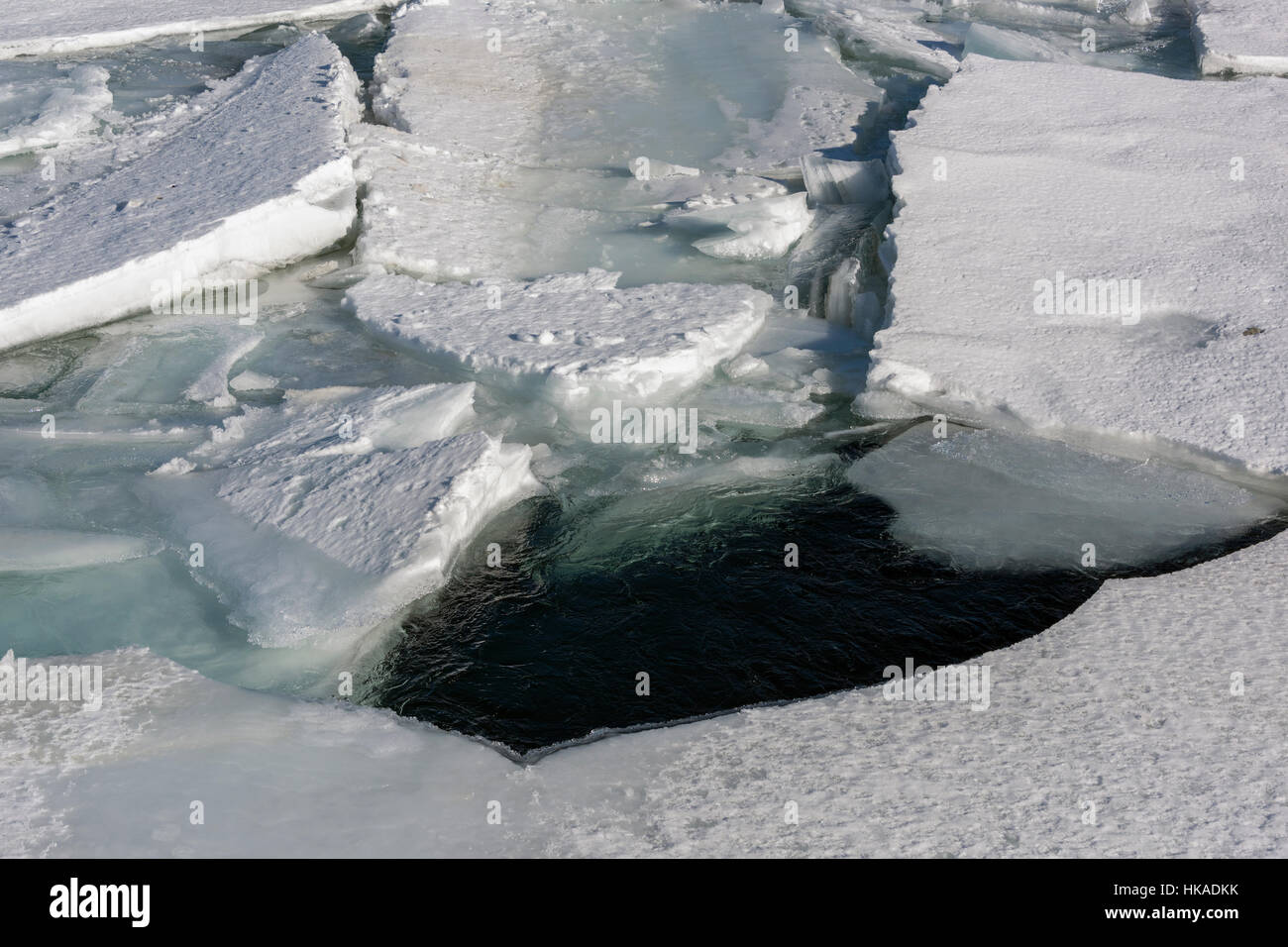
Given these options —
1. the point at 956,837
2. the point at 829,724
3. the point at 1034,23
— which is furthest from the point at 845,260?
the point at 1034,23

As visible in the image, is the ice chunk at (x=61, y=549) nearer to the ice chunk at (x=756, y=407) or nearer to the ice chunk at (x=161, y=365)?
the ice chunk at (x=161, y=365)

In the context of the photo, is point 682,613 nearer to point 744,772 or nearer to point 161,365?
point 744,772

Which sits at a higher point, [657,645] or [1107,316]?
[1107,316]

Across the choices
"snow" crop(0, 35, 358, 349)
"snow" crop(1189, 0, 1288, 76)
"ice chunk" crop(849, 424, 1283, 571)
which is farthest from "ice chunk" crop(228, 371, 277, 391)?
"snow" crop(1189, 0, 1288, 76)

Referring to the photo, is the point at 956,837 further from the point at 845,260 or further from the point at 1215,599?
the point at 845,260

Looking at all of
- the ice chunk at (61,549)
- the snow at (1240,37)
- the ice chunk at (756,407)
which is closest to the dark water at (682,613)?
the ice chunk at (756,407)

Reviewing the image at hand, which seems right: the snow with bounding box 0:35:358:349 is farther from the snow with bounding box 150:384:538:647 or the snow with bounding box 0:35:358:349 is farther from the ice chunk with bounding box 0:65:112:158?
the snow with bounding box 150:384:538:647

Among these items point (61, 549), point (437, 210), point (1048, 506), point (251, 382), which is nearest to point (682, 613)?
point (1048, 506)
